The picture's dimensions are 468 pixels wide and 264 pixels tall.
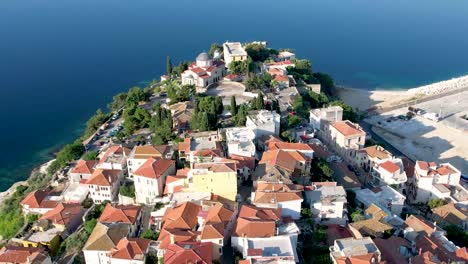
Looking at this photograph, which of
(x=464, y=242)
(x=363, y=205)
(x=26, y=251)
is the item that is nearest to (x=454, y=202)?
(x=464, y=242)

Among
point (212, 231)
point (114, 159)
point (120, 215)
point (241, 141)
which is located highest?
point (241, 141)

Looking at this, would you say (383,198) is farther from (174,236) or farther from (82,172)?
(82,172)

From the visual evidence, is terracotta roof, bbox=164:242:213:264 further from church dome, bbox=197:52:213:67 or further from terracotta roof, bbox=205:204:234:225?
church dome, bbox=197:52:213:67

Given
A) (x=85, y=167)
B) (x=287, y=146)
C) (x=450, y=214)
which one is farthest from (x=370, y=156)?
(x=85, y=167)

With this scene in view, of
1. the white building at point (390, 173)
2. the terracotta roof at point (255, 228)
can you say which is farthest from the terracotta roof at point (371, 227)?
the white building at point (390, 173)

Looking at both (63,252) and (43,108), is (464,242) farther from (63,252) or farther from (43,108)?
(43,108)
